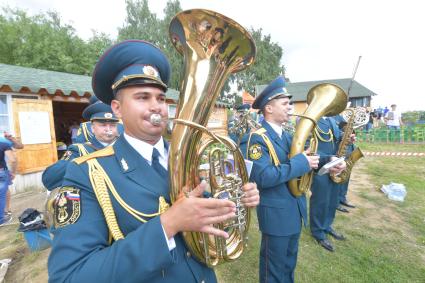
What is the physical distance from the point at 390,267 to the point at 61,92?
9.97m

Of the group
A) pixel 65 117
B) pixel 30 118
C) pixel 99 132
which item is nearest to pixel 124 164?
pixel 99 132

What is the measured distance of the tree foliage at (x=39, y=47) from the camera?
24219mm

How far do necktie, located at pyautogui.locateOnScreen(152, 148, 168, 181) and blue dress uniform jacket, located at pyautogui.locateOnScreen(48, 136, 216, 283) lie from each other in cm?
4

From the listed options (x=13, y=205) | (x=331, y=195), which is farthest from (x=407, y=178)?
(x=13, y=205)

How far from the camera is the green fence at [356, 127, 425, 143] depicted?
1513cm

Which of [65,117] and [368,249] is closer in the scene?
[368,249]

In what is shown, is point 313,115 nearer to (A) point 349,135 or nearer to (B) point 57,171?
(A) point 349,135

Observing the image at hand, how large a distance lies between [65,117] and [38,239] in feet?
39.2

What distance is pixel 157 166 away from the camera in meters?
1.30

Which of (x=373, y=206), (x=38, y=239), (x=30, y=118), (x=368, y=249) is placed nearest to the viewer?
(x=38, y=239)

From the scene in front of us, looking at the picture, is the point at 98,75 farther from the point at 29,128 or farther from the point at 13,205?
the point at 29,128

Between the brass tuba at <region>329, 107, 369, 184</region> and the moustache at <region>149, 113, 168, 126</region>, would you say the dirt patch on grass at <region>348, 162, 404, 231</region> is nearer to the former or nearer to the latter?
the brass tuba at <region>329, 107, 369, 184</region>

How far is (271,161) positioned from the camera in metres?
2.47

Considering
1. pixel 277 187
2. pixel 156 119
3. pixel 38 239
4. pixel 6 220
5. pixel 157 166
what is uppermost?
pixel 156 119
